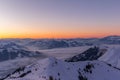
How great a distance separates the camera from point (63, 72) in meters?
87.8

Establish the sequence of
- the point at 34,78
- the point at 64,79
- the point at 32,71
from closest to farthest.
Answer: the point at 34,78
the point at 64,79
the point at 32,71

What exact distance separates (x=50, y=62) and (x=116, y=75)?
98.7ft

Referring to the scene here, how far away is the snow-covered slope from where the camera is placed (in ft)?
262

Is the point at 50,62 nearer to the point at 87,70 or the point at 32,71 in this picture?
the point at 32,71

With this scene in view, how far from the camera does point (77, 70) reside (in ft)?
313

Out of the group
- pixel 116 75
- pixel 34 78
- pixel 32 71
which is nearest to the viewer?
pixel 34 78

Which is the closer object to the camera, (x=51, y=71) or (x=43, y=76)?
(x=43, y=76)

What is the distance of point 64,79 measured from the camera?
81000 mm

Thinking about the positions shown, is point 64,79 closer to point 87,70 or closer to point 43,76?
point 43,76

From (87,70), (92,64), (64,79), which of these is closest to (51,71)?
(64,79)

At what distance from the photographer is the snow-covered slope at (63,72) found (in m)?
79.8

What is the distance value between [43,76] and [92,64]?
37.9 metres

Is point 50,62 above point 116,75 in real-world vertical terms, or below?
above

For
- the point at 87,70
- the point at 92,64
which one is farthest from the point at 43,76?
the point at 92,64
